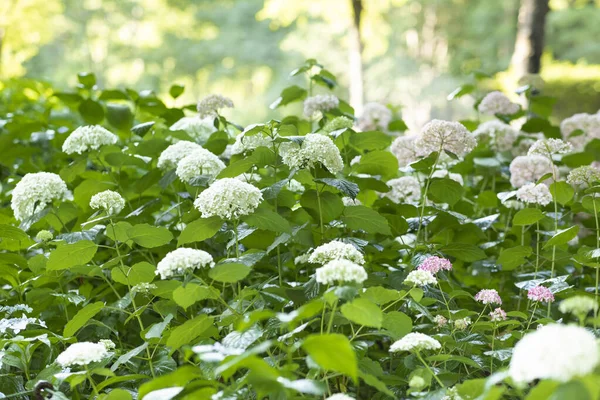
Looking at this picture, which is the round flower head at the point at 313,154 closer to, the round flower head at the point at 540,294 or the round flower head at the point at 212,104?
the round flower head at the point at 540,294

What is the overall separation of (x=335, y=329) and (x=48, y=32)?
35.8ft

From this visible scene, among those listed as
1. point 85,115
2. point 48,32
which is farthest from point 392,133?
point 48,32

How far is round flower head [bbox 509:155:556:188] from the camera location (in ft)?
7.81

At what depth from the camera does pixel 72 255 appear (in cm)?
175

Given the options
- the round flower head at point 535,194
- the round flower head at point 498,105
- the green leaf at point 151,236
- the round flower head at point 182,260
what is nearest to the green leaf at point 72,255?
the green leaf at point 151,236

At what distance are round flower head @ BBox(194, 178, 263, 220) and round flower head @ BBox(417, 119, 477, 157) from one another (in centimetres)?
68

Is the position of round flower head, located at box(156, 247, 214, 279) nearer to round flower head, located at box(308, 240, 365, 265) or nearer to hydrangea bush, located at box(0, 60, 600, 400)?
hydrangea bush, located at box(0, 60, 600, 400)

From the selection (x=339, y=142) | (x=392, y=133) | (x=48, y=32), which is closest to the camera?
(x=339, y=142)

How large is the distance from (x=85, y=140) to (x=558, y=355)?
1.76m

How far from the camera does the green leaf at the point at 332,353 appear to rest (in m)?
1.05

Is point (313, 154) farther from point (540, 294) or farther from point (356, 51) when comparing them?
point (356, 51)

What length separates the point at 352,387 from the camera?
69.0 inches

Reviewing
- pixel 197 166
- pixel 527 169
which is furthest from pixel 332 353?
pixel 527 169

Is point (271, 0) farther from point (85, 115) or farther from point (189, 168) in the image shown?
point (189, 168)
